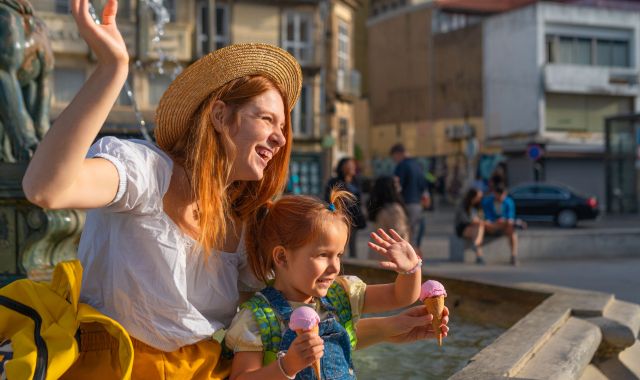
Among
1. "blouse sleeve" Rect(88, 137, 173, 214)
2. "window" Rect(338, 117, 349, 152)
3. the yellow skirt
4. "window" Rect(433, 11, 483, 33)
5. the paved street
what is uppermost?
"window" Rect(433, 11, 483, 33)

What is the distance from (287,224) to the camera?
101 inches

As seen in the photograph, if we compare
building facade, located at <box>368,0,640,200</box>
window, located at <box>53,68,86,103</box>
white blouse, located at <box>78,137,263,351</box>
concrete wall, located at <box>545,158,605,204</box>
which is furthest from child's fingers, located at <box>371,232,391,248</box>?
concrete wall, located at <box>545,158,605,204</box>

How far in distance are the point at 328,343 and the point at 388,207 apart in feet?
22.2

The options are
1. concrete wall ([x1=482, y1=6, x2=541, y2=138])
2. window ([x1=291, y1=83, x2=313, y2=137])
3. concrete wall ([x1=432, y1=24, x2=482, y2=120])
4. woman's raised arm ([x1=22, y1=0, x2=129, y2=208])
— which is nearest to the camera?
woman's raised arm ([x1=22, y1=0, x2=129, y2=208])

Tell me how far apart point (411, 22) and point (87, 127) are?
4221 centimetres

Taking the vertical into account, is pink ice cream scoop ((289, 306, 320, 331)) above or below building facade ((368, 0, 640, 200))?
below

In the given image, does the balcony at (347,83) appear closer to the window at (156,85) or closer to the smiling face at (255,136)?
the window at (156,85)

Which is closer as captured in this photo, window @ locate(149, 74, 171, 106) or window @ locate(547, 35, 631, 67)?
window @ locate(149, 74, 171, 106)

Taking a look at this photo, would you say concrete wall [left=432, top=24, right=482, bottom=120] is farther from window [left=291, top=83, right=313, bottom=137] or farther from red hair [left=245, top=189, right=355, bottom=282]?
red hair [left=245, top=189, right=355, bottom=282]

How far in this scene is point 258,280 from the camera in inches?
104

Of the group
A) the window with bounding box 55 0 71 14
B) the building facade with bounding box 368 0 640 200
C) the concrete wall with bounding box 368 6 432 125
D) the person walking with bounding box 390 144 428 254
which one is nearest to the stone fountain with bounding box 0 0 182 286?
the person walking with bounding box 390 144 428 254

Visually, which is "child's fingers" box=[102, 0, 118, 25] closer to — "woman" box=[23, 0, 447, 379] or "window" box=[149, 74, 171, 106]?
"woman" box=[23, 0, 447, 379]

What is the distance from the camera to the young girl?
7.91ft

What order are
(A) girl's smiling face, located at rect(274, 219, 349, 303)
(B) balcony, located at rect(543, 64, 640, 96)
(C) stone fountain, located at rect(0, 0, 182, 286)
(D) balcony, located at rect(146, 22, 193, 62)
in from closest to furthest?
(A) girl's smiling face, located at rect(274, 219, 349, 303)
(C) stone fountain, located at rect(0, 0, 182, 286)
(D) balcony, located at rect(146, 22, 193, 62)
(B) balcony, located at rect(543, 64, 640, 96)
